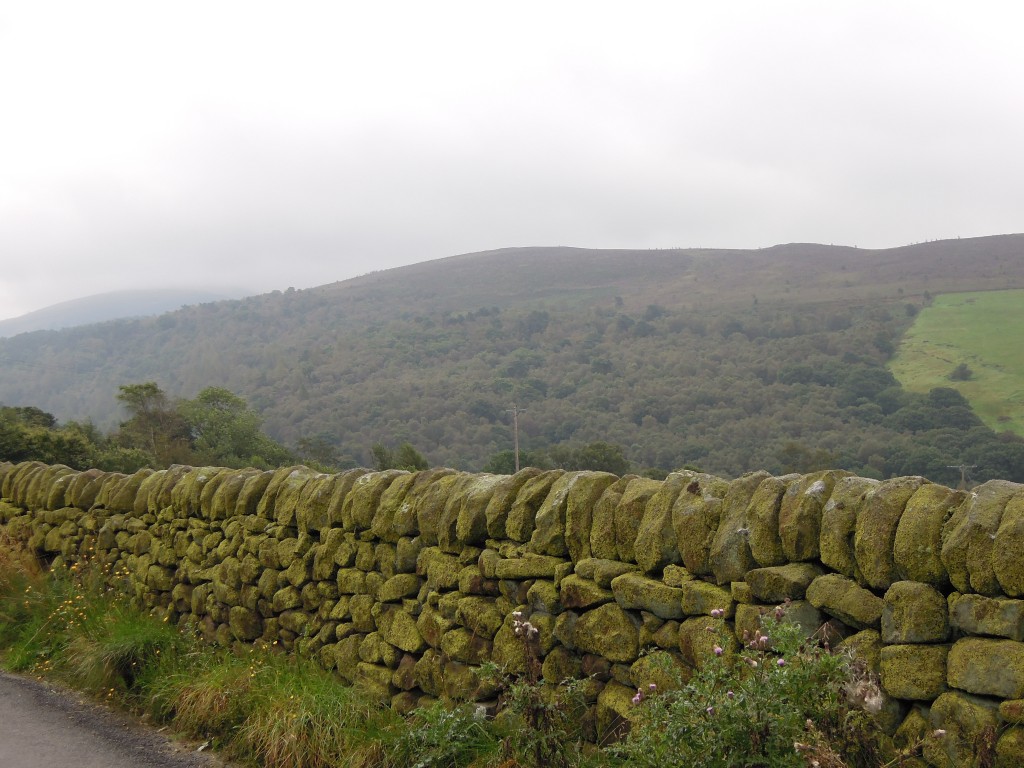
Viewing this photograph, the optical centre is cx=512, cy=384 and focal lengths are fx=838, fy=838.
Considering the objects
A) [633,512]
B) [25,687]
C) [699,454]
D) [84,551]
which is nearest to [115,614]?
[25,687]

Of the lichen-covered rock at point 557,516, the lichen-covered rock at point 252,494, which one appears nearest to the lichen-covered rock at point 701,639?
the lichen-covered rock at point 557,516

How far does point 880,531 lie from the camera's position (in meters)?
3.13

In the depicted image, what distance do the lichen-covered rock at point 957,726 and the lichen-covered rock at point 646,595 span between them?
3.64 feet

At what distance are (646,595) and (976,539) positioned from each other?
55.6 inches

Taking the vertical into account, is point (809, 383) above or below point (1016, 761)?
below

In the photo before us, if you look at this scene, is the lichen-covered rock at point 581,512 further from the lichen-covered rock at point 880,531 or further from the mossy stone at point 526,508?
the lichen-covered rock at point 880,531

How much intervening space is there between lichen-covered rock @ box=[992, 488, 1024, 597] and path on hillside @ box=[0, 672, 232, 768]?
4066 mm

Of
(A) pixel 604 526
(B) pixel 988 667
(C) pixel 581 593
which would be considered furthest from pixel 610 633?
(B) pixel 988 667

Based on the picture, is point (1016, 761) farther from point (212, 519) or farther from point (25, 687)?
point (25, 687)

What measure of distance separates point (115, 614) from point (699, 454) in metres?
43.8

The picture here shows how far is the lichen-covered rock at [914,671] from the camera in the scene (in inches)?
115

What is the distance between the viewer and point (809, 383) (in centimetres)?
7000

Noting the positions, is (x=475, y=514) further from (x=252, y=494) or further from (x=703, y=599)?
(x=252, y=494)

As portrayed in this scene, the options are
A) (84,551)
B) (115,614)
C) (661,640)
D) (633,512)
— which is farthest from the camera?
(84,551)
